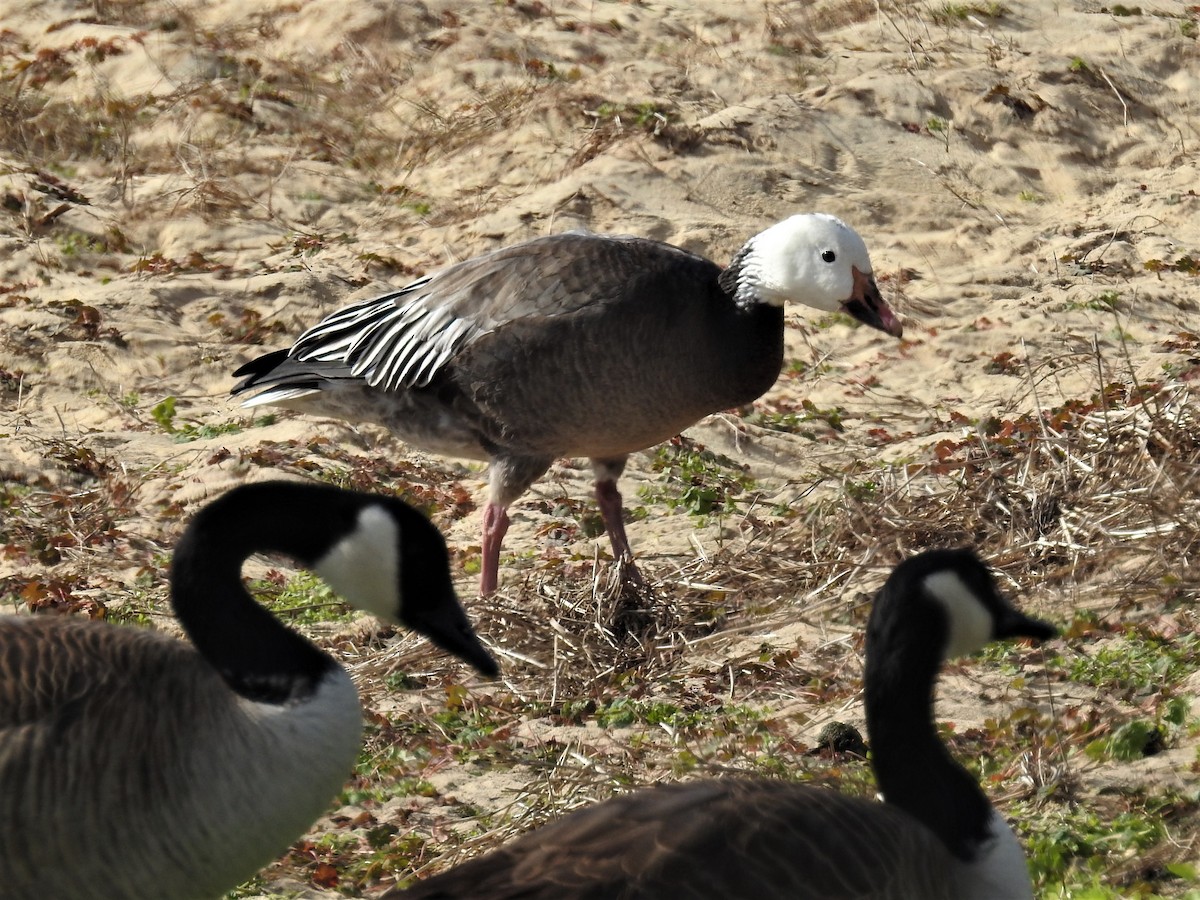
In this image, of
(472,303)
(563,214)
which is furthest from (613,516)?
(563,214)

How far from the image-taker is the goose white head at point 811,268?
7.61 metres

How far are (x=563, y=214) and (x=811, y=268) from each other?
12.8 ft

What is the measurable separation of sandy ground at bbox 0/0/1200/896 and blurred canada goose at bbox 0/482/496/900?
2.09 m

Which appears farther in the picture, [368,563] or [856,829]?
[368,563]

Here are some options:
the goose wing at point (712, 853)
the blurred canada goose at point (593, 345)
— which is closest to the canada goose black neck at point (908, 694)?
the goose wing at point (712, 853)

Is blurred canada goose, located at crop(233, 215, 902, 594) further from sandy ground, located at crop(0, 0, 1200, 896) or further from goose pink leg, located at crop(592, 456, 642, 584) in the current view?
sandy ground, located at crop(0, 0, 1200, 896)

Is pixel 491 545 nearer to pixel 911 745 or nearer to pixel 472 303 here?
Answer: pixel 472 303

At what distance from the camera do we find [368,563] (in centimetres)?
452

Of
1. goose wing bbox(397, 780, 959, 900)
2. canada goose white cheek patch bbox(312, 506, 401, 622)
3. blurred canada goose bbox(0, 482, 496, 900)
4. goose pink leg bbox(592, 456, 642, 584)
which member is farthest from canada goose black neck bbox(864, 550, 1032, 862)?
goose pink leg bbox(592, 456, 642, 584)

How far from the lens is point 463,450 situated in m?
7.96

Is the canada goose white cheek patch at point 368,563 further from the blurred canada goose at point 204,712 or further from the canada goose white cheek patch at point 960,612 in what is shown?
the canada goose white cheek patch at point 960,612

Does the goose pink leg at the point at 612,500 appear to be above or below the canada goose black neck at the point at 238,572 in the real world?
below

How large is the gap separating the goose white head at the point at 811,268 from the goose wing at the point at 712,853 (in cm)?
409

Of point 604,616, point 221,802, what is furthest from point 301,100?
point 221,802
